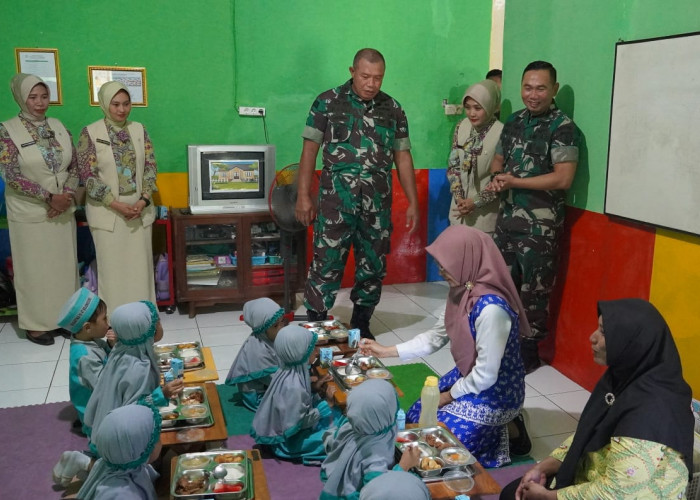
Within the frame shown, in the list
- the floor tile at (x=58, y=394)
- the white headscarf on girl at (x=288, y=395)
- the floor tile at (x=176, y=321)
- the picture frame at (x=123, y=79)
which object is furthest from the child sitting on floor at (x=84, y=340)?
the picture frame at (x=123, y=79)

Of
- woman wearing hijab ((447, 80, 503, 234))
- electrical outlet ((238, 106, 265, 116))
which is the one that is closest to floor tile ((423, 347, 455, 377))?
woman wearing hijab ((447, 80, 503, 234))

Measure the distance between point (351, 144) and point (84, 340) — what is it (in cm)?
219

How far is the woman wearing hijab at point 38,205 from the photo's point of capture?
4715 mm

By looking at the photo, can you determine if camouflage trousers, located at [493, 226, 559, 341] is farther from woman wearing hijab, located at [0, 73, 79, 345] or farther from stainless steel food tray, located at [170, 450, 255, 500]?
woman wearing hijab, located at [0, 73, 79, 345]

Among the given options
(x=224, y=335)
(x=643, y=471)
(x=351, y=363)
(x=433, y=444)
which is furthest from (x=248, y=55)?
(x=643, y=471)

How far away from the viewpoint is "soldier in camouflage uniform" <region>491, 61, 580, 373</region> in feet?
13.5

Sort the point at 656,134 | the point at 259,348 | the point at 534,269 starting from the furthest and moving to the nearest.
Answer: the point at 534,269
the point at 259,348
the point at 656,134

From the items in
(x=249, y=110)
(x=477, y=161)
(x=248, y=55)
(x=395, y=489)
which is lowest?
(x=395, y=489)

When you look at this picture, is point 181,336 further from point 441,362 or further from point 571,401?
point 571,401

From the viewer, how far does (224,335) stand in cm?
512

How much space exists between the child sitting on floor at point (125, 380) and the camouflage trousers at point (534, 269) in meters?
2.29

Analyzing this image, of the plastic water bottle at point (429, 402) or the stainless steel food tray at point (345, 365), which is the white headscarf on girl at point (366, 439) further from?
the stainless steel food tray at point (345, 365)

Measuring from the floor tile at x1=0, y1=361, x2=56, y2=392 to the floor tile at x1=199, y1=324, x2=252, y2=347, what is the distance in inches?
42.0

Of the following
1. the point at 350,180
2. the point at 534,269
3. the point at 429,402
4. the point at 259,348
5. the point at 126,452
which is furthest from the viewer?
the point at 350,180
